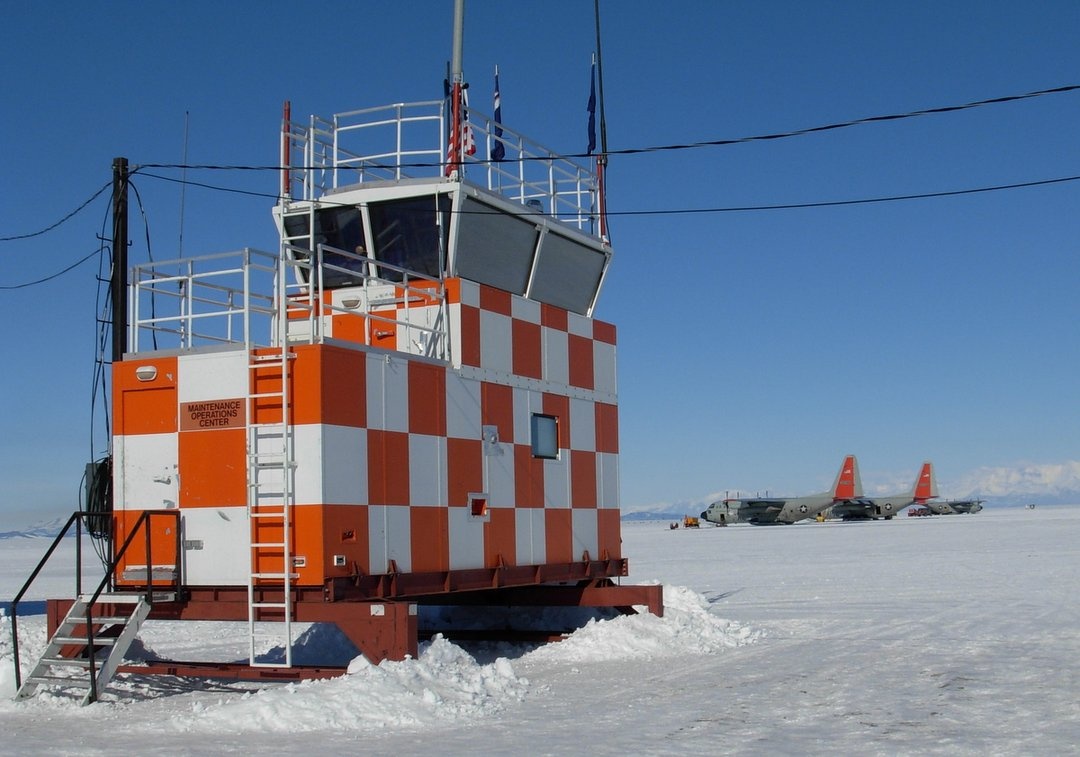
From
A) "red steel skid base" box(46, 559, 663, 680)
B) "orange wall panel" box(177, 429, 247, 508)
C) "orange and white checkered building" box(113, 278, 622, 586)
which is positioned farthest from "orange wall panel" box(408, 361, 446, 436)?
"orange wall panel" box(177, 429, 247, 508)

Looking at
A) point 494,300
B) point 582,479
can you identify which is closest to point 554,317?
point 494,300

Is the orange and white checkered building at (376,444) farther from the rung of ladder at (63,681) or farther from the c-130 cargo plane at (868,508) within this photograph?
the c-130 cargo plane at (868,508)

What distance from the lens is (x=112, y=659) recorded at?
10633 mm

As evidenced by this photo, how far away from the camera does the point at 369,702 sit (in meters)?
9.66

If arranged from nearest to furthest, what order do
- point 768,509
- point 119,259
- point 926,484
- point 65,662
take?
point 65,662, point 119,259, point 768,509, point 926,484

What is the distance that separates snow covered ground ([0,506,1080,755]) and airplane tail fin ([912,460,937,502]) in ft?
285

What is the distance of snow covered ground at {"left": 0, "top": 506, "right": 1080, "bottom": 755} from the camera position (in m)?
8.55

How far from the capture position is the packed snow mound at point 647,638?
1388 centimetres

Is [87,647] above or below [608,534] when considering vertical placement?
below

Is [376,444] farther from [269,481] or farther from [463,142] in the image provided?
[463,142]

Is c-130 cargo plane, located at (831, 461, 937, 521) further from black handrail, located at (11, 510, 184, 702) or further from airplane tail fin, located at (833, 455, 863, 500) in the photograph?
black handrail, located at (11, 510, 184, 702)

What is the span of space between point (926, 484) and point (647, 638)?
93.6m

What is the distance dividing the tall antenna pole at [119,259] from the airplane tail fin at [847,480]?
80.5m

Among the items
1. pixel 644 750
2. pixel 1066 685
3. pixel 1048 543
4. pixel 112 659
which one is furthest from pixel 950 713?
pixel 1048 543
